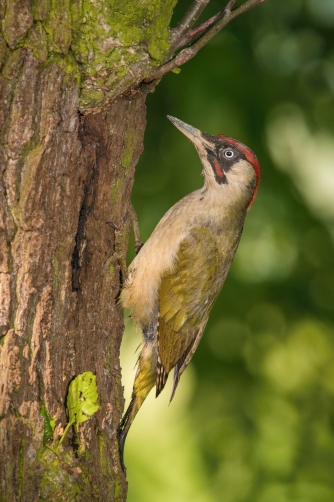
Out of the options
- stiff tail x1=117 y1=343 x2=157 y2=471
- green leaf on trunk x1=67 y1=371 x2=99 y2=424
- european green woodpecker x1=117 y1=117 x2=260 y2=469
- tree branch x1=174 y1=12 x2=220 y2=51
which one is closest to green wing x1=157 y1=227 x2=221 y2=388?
european green woodpecker x1=117 y1=117 x2=260 y2=469

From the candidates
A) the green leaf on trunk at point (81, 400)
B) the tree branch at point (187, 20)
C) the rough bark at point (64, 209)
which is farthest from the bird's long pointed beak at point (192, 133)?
the green leaf on trunk at point (81, 400)

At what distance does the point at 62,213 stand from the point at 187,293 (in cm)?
115

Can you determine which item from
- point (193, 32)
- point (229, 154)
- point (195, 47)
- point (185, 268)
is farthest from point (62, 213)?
point (229, 154)

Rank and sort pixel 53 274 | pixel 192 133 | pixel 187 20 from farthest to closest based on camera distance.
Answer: pixel 192 133, pixel 187 20, pixel 53 274

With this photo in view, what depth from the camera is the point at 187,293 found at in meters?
3.32

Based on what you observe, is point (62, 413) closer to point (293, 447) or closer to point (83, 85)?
point (83, 85)

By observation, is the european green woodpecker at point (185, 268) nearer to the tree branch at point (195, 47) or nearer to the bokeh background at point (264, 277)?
the bokeh background at point (264, 277)

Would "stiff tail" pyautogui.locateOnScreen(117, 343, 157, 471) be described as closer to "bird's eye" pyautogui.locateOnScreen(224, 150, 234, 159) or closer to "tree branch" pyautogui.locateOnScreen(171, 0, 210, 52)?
"bird's eye" pyautogui.locateOnScreen(224, 150, 234, 159)

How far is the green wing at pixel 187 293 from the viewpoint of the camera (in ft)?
10.9

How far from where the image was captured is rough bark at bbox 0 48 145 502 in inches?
85.7

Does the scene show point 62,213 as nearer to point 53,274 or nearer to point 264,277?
point 53,274

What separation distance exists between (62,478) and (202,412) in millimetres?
1172

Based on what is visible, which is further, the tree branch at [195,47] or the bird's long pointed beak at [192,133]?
the bird's long pointed beak at [192,133]

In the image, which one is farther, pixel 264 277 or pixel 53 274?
pixel 264 277
